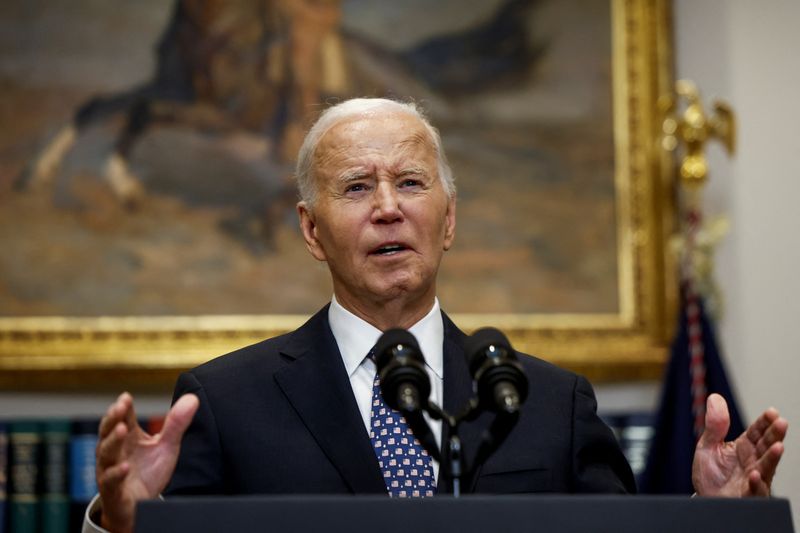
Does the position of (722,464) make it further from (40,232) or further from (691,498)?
(40,232)

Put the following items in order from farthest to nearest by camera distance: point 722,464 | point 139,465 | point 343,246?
1. point 343,246
2. point 722,464
3. point 139,465

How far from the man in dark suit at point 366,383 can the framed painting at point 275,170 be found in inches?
92.1

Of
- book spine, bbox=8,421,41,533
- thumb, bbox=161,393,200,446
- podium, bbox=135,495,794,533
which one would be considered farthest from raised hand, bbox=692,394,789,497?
book spine, bbox=8,421,41,533

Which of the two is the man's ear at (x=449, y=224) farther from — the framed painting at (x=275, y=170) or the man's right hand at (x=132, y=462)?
the framed painting at (x=275, y=170)

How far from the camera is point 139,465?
2.17 m

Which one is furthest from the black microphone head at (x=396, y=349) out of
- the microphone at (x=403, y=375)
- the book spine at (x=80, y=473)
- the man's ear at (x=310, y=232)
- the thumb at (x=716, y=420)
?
the book spine at (x=80, y=473)

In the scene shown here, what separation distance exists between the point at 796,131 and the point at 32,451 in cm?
365

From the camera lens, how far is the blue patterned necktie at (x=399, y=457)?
99.8 inches

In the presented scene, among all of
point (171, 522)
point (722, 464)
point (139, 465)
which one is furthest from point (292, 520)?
point (722, 464)

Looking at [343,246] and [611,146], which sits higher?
[611,146]

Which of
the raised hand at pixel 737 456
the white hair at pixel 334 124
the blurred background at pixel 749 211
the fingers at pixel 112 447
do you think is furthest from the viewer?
the blurred background at pixel 749 211

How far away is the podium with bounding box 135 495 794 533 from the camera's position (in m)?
1.74

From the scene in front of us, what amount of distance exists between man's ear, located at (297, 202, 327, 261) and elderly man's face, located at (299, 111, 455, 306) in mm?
31

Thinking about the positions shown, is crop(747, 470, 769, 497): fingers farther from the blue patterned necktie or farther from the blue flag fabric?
the blue flag fabric
